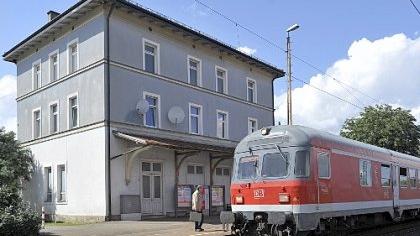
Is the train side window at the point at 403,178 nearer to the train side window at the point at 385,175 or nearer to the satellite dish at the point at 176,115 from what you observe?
the train side window at the point at 385,175

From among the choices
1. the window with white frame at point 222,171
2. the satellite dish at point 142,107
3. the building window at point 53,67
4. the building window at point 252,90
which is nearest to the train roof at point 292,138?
the satellite dish at point 142,107

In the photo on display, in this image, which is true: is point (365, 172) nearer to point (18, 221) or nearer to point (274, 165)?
point (274, 165)

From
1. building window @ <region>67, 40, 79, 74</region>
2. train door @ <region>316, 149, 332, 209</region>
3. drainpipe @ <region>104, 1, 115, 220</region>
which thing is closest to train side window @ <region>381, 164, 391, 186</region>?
train door @ <region>316, 149, 332, 209</region>

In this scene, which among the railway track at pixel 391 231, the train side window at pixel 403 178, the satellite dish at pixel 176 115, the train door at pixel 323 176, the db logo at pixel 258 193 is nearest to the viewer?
the train door at pixel 323 176

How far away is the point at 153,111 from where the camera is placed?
2741cm

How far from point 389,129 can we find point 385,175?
89.0 feet

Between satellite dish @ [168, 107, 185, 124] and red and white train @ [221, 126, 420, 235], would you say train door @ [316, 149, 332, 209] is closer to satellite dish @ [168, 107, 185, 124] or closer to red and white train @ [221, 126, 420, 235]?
red and white train @ [221, 126, 420, 235]

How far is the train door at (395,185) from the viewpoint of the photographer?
19.4 meters

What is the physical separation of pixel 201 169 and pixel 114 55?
8.40 meters

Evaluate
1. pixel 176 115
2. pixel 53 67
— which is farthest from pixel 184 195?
pixel 53 67

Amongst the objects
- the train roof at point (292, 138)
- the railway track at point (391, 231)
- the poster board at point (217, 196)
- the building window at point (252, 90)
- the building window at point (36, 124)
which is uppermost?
the building window at point (252, 90)

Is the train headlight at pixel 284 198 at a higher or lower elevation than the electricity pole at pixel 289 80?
lower

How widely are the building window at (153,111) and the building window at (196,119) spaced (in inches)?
117

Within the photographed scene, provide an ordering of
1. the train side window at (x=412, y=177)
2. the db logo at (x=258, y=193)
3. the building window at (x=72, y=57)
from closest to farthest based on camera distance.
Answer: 1. the db logo at (x=258, y=193)
2. the train side window at (x=412, y=177)
3. the building window at (x=72, y=57)
